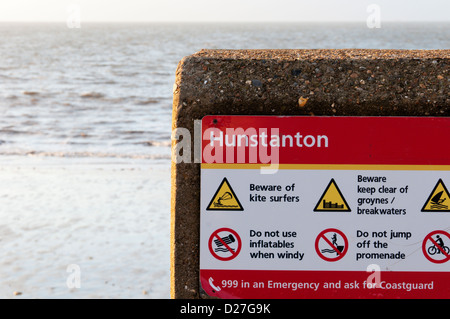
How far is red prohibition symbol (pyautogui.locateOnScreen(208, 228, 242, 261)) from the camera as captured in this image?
164 centimetres

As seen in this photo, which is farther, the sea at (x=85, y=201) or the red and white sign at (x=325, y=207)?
the sea at (x=85, y=201)

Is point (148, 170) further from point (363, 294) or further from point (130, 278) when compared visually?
point (363, 294)

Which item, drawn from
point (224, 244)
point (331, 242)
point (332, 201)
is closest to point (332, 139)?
point (332, 201)

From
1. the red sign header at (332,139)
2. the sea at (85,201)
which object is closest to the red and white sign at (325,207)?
the red sign header at (332,139)

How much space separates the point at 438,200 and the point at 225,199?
0.65m

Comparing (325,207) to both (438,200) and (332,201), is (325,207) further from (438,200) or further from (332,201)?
(438,200)

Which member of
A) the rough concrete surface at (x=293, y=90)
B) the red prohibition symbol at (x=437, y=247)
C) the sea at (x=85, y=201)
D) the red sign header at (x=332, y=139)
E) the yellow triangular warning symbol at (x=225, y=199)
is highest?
the rough concrete surface at (x=293, y=90)

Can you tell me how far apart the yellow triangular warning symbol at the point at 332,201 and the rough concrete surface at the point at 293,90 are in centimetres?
23

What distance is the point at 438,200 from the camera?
161 cm

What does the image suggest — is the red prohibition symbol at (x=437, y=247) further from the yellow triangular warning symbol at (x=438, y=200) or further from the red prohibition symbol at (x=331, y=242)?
the red prohibition symbol at (x=331, y=242)

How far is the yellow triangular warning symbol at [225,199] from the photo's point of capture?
5.28 ft

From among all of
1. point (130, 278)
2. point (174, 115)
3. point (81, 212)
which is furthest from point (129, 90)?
point (174, 115)

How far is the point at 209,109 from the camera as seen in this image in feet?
5.32

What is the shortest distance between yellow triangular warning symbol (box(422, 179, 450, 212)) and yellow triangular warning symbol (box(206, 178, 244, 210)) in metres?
0.57
